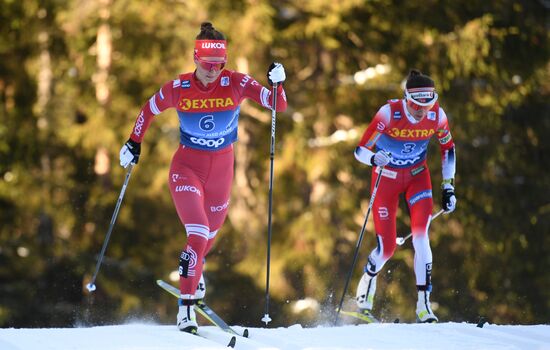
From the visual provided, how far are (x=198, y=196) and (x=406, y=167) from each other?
8.07ft

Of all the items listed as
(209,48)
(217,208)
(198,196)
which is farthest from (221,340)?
(209,48)

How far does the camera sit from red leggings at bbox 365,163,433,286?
9.86m

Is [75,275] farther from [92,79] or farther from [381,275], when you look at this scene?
[381,275]

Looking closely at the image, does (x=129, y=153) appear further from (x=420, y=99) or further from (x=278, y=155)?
(x=278, y=155)

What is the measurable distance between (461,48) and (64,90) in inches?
315

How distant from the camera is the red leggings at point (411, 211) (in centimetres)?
986

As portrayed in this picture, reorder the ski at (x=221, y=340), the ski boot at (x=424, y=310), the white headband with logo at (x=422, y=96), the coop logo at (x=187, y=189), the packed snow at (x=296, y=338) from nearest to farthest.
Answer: the packed snow at (x=296, y=338) < the ski at (x=221, y=340) < the coop logo at (x=187, y=189) < the white headband with logo at (x=422, y=96) < the ski boot at (x=424, y=310)

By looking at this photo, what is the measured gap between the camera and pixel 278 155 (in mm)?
20734

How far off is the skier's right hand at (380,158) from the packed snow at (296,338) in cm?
149

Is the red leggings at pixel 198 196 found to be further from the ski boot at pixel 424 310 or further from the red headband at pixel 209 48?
the ski boot at pixel 424 310

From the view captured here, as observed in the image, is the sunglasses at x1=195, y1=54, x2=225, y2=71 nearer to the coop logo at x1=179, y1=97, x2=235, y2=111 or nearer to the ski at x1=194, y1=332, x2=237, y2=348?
the coop logo at x1=179, y1=97, x2=235, y2=111

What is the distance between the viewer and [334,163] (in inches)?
802

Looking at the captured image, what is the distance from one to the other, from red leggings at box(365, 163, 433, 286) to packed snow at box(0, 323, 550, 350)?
0.72m

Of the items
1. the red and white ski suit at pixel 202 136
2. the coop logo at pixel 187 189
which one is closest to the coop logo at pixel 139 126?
the red and white ski suit at pixel 202 136
